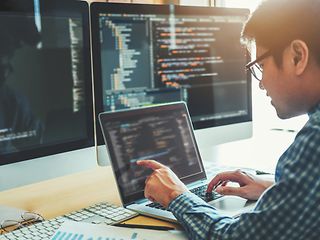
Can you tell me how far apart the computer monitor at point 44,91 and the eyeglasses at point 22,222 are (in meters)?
0.07

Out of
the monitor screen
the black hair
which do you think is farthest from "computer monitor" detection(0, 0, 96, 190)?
the black hair

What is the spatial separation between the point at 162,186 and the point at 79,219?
201mm

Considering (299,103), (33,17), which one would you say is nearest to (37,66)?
(33,17)

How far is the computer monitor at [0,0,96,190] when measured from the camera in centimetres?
108

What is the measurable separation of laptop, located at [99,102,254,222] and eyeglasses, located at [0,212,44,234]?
0.65 feet

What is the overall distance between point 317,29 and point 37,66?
0.61 m

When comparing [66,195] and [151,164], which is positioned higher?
[151,164]

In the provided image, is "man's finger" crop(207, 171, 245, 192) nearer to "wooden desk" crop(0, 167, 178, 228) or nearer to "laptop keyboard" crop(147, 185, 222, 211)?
"laptop keyboard" crop(147, 185, 222, 211)

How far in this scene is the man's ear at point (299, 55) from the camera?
839 millimetres

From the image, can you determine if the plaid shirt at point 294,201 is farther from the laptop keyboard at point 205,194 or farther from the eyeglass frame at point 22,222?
the eyeglass frame at point 22,222

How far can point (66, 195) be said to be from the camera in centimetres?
130

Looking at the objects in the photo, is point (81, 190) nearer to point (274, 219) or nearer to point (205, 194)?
point (205, 194)

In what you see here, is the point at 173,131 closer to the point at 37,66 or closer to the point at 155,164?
the point at 155,164

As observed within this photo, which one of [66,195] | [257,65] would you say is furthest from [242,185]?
[66,195]
